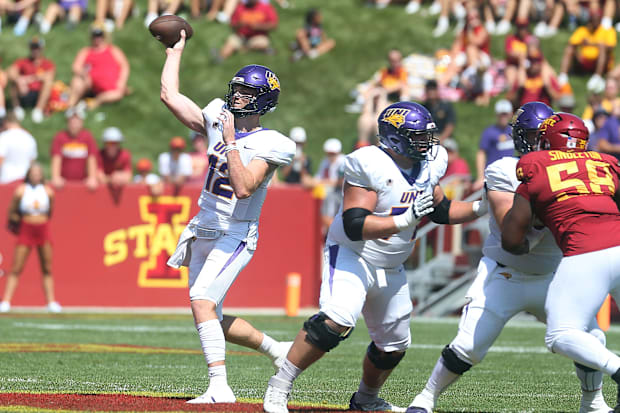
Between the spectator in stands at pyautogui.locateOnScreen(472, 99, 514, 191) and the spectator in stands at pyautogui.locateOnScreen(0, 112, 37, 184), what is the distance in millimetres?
6014

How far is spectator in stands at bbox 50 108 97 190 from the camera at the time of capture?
47.5ft

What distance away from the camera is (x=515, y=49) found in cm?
1800

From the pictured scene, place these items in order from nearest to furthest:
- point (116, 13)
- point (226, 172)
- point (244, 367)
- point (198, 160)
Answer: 1. point (226, 172)
2. point (244, 367)
3. point (198, 160)
4. point (116, 13)

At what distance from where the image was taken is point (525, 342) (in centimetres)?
1077

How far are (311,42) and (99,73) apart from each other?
4.49 m

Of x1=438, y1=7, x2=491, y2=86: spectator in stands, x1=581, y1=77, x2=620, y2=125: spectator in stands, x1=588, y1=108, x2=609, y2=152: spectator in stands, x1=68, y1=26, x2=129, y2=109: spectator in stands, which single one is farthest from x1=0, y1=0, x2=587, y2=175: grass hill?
x1=588, y1=108, x2=609, y2=152: spectator in stands

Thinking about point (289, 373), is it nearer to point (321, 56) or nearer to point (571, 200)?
point (571, 200)

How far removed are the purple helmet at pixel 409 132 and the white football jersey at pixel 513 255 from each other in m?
0.36

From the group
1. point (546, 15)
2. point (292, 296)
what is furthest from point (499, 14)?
point (292, 296)

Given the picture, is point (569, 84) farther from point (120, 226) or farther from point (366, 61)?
point (120, 226)

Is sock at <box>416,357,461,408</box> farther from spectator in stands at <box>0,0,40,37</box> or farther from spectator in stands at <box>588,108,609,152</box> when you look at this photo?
spectator in stands at <box>0,0,40,37</box>

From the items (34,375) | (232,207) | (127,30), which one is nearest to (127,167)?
(127,30)

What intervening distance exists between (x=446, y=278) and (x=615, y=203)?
8764mm

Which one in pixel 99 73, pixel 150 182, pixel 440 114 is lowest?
pixel 150 182
